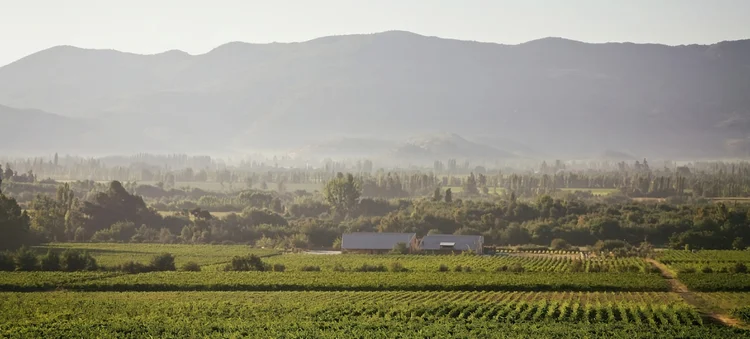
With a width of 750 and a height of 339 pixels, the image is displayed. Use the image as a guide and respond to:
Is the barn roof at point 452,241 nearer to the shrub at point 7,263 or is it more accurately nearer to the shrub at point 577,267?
the shrub at point 577,267

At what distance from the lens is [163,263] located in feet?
242

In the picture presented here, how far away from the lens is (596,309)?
5191 centimetres

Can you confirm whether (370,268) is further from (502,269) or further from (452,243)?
(452,243)

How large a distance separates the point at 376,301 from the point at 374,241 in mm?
42720

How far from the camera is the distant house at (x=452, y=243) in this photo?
314 feet

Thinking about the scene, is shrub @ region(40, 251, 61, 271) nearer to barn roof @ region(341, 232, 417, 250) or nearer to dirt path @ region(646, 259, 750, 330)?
barn roof @ region(341, 232, 417, 250)

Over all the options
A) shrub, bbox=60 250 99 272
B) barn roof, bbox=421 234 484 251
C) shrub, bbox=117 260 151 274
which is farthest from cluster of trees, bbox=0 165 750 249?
shrub, bbox=117 260 151 274

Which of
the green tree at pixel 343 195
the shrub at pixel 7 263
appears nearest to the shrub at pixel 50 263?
the shrub at pixel 7 263

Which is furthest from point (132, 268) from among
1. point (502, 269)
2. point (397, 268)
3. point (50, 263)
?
point (502, 269)

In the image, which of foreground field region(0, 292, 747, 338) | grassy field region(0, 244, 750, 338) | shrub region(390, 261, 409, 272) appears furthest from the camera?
shrub region(390, 261, 409, 272)

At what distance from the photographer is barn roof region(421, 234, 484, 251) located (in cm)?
9612

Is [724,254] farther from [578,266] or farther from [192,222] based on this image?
[192,222]

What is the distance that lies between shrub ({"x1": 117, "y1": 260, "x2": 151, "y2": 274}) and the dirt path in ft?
130

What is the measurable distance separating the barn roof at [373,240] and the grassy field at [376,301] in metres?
15.2
